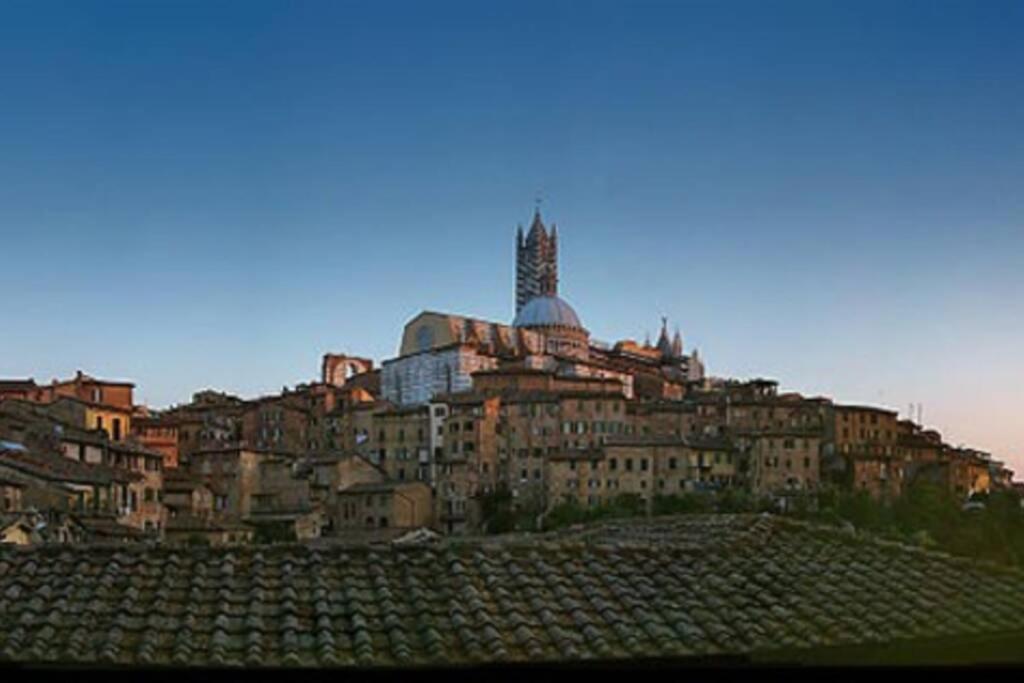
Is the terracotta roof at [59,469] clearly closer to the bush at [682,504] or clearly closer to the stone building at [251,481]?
the stone building at [251,481]

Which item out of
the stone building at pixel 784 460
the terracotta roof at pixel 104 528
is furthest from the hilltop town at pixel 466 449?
the terracotta roof at pixel 104 528

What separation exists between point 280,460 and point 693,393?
2206cm

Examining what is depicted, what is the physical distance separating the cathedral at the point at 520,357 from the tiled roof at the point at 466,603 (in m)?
49.6

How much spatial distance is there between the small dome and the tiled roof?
62.7m

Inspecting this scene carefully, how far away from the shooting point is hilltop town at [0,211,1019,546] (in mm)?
36656

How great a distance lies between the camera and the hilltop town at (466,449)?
3666 centimetres

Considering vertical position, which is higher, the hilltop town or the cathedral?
the cathedral

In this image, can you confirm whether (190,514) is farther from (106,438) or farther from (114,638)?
(114,638)

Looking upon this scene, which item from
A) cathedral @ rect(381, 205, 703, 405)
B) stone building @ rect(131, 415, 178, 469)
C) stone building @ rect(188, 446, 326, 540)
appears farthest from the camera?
cathedral @ rect(381, 205, 703, 405)

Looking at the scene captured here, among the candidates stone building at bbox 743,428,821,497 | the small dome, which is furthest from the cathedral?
stone building at bbox 743,428,821,497

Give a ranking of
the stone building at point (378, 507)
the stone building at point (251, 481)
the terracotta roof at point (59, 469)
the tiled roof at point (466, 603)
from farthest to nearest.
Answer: the stone building at point (378, 507)
the stone building at point (251, 481)
the terracotta roof at point (59, 469)
the tiled roof at point (466, 603)

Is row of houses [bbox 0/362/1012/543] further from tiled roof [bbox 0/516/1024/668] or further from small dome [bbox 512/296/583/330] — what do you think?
tiled roof [bbox 0/516/1024/668]

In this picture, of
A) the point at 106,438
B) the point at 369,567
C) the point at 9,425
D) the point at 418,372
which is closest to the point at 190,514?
the point at 106,438

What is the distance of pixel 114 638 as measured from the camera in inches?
157
